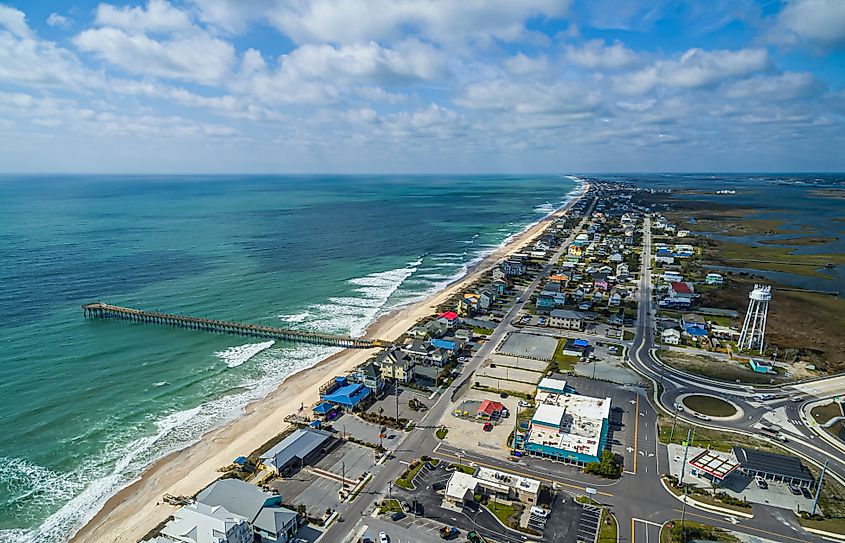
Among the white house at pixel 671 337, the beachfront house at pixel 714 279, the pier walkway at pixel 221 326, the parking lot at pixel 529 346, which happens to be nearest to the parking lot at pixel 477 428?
the parking lot at pixel 529 346

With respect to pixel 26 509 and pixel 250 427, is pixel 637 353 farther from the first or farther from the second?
pixel 26 509

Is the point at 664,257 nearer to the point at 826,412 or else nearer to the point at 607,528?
the point at 826,412

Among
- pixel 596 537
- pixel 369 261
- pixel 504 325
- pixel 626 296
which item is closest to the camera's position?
pixel 596 537

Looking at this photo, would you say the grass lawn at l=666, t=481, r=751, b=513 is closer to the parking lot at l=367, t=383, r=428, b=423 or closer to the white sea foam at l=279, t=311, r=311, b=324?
the parking lot at l=367, t=383, r=428, b=423

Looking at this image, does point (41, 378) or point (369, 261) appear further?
point (369, 261)

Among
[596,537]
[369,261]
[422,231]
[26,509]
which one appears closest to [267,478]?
[26,509]

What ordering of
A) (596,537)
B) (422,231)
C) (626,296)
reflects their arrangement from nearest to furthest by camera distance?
(596,537) < (626,296) < (422,231)

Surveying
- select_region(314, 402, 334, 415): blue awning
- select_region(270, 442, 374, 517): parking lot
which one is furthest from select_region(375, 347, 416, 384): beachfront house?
select_region(270, 442, 374, 517): parking lot
